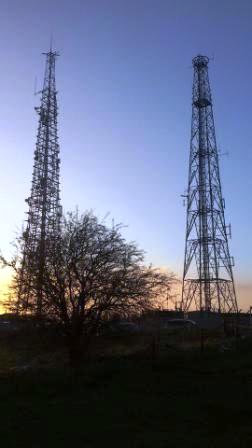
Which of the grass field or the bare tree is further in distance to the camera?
the bare tree

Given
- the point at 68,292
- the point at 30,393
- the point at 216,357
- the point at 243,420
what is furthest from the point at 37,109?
the point at 243,420

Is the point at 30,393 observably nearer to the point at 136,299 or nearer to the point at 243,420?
the point at 243,420

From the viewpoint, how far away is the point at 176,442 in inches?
350

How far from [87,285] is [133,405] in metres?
11.0

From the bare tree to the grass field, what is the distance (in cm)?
346

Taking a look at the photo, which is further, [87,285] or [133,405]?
[87,285]

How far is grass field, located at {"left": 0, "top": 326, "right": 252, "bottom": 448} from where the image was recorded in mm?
A: 9172

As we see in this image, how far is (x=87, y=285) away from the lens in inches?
904

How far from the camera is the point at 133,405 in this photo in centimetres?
1219

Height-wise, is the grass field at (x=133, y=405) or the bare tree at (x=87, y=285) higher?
the bare tree at (x=87, y=285)

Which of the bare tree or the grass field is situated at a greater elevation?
the bare tree

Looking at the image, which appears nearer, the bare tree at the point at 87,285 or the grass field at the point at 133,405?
the grass field at the point at 133,405

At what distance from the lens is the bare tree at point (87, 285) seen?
74.9ft

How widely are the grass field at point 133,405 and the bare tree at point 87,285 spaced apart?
11.4ft
